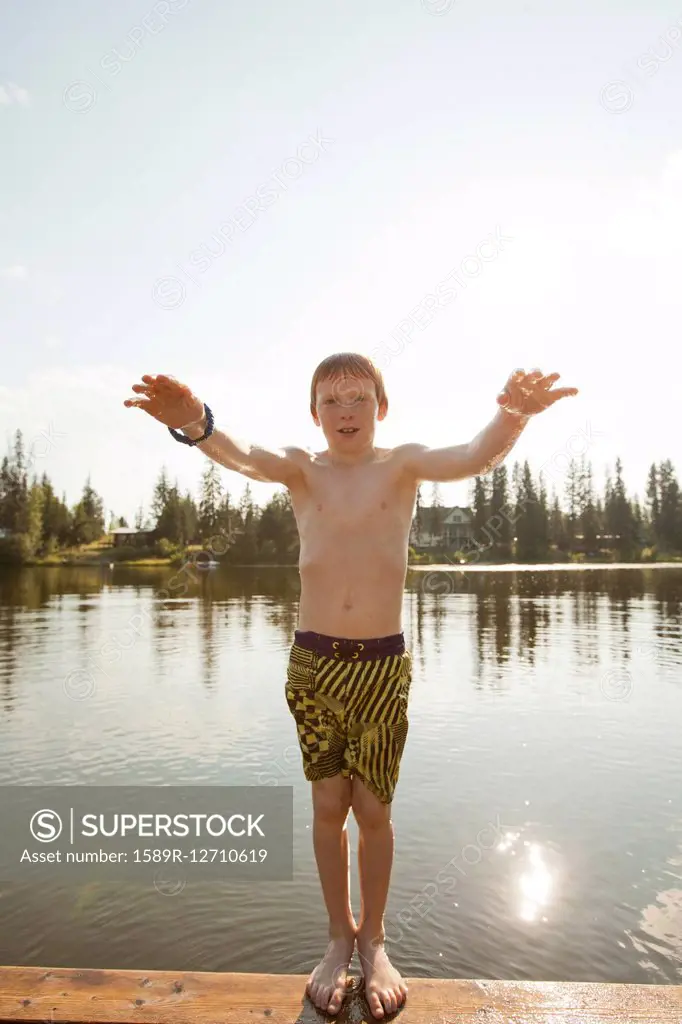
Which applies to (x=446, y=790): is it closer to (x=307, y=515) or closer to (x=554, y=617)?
(x=307, y=515)

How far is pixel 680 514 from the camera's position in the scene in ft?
282

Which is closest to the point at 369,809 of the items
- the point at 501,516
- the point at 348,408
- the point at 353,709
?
the point at 353,709

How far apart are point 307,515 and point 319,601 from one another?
1.28 ft

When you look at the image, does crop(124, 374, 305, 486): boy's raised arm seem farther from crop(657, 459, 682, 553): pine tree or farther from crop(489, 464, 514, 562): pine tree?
crop(657, 459, 682, 553): pine tree

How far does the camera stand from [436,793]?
7020mm

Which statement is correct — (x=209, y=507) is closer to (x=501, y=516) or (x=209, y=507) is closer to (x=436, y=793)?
(x=501, y=516)

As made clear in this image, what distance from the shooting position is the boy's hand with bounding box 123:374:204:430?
3.14 metres

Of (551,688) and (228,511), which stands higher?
(228,511)

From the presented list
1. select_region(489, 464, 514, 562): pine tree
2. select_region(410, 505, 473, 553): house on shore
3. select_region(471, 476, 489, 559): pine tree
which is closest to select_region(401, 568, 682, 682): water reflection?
select_region(489, 464, 514, 562): pine tree

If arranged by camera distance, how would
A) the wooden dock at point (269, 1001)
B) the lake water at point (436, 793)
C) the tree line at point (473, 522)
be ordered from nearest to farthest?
the wooden dock at point (269, 1001) < the lake water at point (436, 793) < the tree line at point (473, 522)

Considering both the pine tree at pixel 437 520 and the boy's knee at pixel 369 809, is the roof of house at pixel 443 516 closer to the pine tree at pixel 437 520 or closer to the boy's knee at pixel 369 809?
the pine tree at pixel 437 520

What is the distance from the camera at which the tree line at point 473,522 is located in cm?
7775

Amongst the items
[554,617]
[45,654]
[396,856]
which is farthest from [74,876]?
[554,617]

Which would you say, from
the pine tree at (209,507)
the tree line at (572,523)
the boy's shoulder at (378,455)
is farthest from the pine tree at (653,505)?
the boy's shoulder at (378,455)
